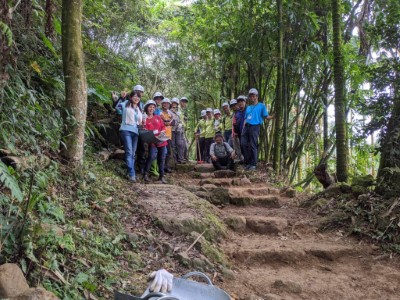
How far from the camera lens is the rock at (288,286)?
3.77 metres

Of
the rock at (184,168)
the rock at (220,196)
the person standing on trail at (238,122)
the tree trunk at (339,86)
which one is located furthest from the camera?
the rock at (184,168)

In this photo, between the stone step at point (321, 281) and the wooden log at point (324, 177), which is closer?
the stone step at point (321, 281)

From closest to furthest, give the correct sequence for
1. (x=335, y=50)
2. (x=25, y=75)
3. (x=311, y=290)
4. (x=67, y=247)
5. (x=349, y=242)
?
1. (x=67, y=247)
2. (x=311, y=290)
3. (x=25, y=75)
4. (x=349, y=242)
5. (x=335, y=50)

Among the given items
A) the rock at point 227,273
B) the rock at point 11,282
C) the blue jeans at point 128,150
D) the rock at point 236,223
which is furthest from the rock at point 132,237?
the blue jeans at point 128,150

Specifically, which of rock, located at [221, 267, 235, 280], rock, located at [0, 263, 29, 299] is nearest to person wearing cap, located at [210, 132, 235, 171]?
rock, located at [221, 267, 235, 280]

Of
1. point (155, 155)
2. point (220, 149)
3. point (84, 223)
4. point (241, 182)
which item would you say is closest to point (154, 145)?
point (155, 155)

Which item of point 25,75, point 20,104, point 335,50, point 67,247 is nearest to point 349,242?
point 335,50

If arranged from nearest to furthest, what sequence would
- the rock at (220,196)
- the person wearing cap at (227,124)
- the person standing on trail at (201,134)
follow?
the rock at (220,196) < the person wearing cap at (227,124) < the person standing on trail at (201,134)

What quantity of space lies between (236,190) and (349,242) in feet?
8.43

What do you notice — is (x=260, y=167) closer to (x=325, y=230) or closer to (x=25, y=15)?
(x=325, y=230)

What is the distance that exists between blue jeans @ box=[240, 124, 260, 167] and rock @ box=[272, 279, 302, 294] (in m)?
4.76

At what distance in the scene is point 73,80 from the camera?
179 inches

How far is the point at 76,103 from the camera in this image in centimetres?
456

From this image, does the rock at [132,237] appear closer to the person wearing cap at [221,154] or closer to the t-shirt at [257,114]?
the t-shirt at [257,114]
